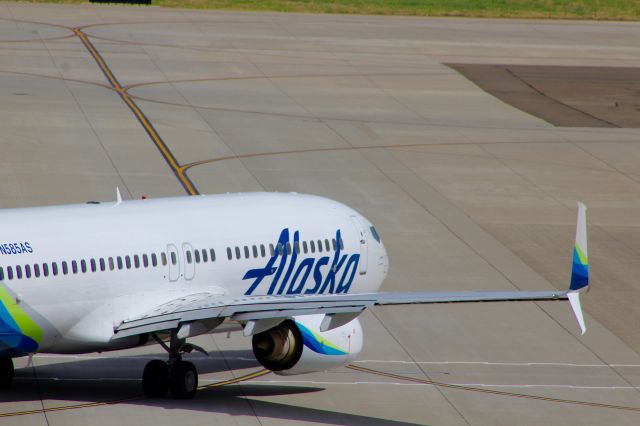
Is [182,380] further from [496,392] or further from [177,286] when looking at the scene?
[496,392]

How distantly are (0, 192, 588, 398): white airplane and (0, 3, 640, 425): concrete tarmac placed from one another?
4.88ft

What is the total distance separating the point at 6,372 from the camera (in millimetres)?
31000

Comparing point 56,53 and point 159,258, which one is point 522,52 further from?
point 159,258

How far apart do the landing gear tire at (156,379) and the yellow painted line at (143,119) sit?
73.5 feet

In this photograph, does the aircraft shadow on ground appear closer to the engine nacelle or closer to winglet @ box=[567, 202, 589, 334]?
the engine nacelle

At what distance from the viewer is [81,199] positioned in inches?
1993

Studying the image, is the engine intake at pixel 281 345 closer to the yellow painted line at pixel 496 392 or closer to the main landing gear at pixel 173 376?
the main landing gear at pixel 173 376

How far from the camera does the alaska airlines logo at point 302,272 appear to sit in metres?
32.9

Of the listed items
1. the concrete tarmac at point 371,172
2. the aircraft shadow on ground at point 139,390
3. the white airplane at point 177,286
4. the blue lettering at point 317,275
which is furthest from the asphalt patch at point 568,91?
the aircraft shadow on ground at point 139,390

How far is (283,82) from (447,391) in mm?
50082

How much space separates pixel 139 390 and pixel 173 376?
4.83ft

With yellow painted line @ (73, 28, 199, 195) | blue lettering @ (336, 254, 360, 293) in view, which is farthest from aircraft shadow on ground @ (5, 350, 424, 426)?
yellow painted line @ (73, 28, 199, 195)

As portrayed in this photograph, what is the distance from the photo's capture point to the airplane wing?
26438 millimetres

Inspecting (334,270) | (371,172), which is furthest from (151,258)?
(371,172)
